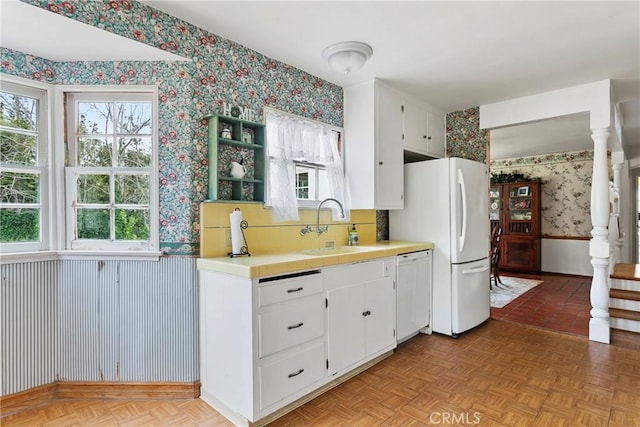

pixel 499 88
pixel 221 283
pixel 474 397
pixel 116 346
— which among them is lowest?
pixel 474 397

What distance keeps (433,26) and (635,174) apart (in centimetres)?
713

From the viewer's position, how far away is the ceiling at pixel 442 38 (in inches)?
81.9

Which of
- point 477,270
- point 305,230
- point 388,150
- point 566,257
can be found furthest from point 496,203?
point 305,230

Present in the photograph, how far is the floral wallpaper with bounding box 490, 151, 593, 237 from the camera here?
6.36 metres

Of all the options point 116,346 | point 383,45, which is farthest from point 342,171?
point 116,346

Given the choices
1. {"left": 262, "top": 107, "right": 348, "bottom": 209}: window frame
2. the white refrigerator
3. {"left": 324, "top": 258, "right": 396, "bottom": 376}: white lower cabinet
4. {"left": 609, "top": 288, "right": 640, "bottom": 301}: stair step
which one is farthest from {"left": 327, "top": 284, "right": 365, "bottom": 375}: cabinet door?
{"left": 609, "top": 288, "right": 640, "bottom": 301}: stair step

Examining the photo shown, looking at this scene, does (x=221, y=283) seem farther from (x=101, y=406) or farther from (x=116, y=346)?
(x=101, y=406)

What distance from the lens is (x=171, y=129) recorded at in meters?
2.33

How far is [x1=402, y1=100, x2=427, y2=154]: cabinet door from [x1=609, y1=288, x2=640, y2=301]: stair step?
102 inches

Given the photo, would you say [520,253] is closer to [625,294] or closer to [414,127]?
[625,294]

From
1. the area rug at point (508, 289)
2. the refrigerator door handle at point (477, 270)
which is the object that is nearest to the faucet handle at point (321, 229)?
the refrigerator door handle at point (477, 270)

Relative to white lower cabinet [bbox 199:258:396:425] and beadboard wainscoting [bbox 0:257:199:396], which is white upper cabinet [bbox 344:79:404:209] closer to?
white lower cabinet [bbox 199:258:396:425]

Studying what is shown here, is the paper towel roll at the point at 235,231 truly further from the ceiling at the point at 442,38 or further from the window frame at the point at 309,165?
the ceiling at the point at 442,38

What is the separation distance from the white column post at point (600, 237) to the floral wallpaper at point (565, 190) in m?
3.71
